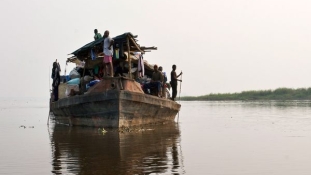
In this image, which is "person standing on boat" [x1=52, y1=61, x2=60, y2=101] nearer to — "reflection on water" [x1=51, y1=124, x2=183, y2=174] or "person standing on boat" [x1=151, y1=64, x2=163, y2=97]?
"person standing on boat" [x1=151, y1=64, x2=163, y2=97]

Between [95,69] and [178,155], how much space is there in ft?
27.7

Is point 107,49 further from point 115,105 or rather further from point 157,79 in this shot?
point 157,79

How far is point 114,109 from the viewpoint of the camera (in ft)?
43.8

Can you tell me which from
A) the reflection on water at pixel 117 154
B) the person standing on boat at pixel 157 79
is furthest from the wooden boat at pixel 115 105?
the reflection on water at pixel 117 154

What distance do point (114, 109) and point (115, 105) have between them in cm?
14

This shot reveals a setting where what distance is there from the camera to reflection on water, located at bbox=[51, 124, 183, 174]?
6.91 metres

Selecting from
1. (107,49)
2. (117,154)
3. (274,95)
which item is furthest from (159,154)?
(274,95)

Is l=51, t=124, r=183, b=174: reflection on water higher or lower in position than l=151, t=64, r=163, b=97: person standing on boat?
lower

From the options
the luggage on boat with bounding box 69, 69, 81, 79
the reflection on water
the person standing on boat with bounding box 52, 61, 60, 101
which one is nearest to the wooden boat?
the reflection on water

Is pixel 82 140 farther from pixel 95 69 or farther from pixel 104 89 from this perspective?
pixel 95 69

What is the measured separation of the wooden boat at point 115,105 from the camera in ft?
43.7

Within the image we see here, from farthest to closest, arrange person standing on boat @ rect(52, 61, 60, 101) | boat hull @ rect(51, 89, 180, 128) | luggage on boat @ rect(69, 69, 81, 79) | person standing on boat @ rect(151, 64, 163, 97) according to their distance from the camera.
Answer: person standing on boat @ rect(52, 61, 60, 101)
luggage on boat @ rect(69, 69, 81, 79)
person standing on boat @ rect(151, 64, 163, 97)
boat hull @ rect(51, 89, 180, 128)

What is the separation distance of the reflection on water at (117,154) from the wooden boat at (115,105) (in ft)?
4.56

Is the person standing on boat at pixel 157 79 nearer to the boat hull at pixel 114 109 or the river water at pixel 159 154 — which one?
the boat hull at pixel 114 109
